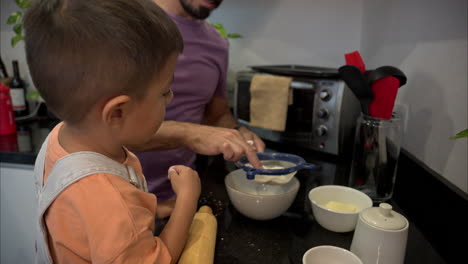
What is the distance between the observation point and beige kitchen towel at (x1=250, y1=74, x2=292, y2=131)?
1.27 metres

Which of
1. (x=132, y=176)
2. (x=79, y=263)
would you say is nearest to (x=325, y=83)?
(x=132, y=176)

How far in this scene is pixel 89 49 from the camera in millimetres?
435

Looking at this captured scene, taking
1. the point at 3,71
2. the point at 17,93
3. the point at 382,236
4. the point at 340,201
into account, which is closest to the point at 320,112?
the point at 340,201

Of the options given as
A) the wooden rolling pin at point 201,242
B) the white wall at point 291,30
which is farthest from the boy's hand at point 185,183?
the white wall at point 291,30

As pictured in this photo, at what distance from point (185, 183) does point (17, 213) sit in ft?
3.55

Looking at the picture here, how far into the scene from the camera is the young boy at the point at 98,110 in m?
0.43

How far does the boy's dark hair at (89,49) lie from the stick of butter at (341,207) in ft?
1.81

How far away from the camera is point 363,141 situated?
3.13 ft

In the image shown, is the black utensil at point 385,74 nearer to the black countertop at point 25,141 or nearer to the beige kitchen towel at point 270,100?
the beige kitchen towel at point 270,100

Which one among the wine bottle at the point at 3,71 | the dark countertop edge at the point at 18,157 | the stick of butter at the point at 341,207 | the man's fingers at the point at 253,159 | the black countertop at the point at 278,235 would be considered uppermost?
the wine bottle at the point at 3,71

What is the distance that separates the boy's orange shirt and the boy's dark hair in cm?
11

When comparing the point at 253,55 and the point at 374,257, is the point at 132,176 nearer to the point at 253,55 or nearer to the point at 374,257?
the point at 374,257

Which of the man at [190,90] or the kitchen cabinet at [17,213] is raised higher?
the man at [190,90]

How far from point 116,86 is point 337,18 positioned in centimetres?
137
